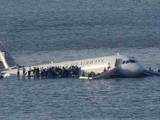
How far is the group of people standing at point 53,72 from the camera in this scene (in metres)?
138

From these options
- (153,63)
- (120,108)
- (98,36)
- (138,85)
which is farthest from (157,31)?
(120,108)

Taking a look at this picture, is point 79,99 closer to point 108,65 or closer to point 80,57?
point 108,65

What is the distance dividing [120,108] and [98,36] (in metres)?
58.0

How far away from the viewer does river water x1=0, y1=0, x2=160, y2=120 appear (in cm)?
11188

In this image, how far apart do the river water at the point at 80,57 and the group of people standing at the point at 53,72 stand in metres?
2.41

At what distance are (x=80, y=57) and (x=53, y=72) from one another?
42.3ft

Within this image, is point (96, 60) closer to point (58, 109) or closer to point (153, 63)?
point (153, 63)

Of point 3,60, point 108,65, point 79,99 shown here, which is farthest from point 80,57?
point 79,99

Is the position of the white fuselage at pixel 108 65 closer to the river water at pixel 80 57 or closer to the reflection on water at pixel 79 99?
the river water at pixel 80 57

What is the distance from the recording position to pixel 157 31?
578 ft

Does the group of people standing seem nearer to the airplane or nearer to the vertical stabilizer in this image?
the airplane

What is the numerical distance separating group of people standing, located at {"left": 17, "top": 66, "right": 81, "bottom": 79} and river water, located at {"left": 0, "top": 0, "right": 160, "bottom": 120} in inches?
94.8

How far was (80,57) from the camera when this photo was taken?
497 ft

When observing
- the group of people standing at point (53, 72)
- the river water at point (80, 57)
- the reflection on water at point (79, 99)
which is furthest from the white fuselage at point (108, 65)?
the reflection on water at point (79, 99)
